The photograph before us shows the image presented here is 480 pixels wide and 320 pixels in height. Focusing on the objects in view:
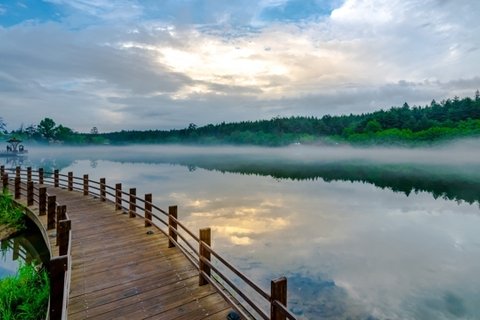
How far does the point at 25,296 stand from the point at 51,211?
11.5ft

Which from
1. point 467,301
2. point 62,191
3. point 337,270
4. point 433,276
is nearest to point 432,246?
point 433,276

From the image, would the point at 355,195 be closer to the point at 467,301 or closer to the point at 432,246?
the point at 432,246

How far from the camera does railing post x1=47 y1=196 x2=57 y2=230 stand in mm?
9739

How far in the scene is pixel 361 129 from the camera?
121000mm

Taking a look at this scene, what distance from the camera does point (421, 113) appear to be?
105938mm

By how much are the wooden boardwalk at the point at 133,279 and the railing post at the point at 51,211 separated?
0.70 meters

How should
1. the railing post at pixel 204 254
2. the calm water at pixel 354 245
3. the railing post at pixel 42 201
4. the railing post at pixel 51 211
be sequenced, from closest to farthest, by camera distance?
the railing post at pixel 204 254, the calm water at pixel 354 245, the railing post at pixel 51 211, the railing post at pixel 42 201

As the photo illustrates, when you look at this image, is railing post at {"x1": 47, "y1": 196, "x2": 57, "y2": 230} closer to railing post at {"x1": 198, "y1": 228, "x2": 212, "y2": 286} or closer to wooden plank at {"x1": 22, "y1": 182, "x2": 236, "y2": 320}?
wooden plank at {"x1": 22, "y1": 182, "x2": 236, "y2": 320}

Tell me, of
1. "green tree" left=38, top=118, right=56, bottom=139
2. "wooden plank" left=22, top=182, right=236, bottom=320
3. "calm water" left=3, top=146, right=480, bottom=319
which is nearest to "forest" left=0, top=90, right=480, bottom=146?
"green tree" left=38, top=118, right=56, bottom=139

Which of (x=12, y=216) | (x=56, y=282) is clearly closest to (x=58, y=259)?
(x=56, y=282)

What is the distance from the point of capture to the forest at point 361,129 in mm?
94625

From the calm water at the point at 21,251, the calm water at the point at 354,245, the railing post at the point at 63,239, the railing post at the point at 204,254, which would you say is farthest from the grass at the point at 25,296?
the calm water at the point at 354,245

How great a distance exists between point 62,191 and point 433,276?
19.8 meters

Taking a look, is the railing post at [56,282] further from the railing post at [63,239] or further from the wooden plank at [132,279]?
the railing post at [63,239]
